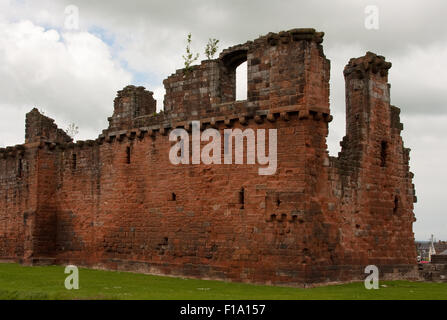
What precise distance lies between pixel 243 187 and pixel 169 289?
3.97 meters

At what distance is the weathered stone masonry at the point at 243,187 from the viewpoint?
17.9m

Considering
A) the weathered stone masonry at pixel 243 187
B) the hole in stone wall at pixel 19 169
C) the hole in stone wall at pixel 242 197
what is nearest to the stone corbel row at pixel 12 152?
the hole in stone wall at pixel 19 169

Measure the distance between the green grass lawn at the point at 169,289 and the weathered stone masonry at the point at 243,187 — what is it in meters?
0.98

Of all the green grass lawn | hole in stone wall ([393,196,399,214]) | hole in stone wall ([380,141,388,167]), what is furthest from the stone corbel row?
hole in stone wall ([393,196,399,214])

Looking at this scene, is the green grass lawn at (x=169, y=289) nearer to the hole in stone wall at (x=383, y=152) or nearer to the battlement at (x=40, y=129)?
the hole in stone wall at (x=383, y=152)

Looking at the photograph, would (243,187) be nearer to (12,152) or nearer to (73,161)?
(73,161)

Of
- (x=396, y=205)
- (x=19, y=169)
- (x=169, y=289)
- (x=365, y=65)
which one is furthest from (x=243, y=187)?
(x=19, y=169)

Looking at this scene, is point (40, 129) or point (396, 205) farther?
point (40, 129)

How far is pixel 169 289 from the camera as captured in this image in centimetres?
1656

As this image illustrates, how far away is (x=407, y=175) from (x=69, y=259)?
523 inches

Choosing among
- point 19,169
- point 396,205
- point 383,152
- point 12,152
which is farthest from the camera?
point 12,152

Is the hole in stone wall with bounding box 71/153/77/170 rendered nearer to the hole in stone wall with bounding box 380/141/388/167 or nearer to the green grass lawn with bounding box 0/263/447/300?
the green grass lawn with bounding box 0/263/447/300

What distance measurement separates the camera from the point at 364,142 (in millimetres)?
20422
